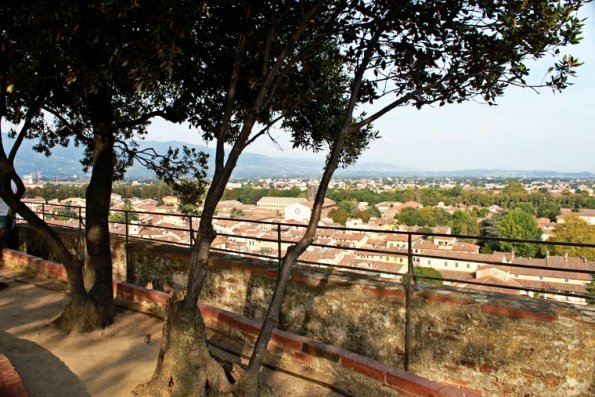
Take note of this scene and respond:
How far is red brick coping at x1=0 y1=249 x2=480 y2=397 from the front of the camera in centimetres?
364

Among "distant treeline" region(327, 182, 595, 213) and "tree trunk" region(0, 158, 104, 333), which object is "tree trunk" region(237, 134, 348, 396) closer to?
"tree trunk" region(0, 158, 104, 333)

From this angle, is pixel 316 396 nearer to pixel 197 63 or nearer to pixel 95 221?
pixel 95 221

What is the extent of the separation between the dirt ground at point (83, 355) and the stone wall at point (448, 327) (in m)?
1.07

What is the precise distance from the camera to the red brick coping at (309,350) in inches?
143

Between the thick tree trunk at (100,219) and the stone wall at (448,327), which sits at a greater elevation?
the thick tree trunk at (100,219)

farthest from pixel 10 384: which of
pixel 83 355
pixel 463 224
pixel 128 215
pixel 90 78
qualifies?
pixel 463 224

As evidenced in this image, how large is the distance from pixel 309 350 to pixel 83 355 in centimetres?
234

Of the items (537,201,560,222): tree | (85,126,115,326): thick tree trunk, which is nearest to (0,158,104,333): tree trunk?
(85,126,115,326): thick tree trunk

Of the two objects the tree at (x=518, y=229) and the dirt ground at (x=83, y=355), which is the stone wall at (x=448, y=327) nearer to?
the dirt ground at (x=83, y=355)

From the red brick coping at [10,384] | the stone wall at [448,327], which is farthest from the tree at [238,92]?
the stone wall at [448,327]

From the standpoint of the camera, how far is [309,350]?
14.5ft

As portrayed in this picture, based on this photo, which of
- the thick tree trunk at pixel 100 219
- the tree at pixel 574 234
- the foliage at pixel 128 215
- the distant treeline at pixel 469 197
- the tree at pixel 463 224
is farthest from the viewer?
the distant treeline at pixel 469 197

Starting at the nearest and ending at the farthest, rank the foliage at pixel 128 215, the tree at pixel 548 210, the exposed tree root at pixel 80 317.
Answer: the exposed tree root at pixel 80 317 → the foliage at pixel 128 215 → the tree at pixel 548 210

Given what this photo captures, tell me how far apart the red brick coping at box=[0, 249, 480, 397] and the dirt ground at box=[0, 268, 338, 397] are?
10.4 inches
